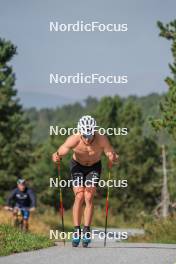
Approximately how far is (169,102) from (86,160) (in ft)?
52.0

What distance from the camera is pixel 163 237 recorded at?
18031 mm

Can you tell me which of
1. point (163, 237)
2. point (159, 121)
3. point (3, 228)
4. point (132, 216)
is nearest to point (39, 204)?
point (132, 216)

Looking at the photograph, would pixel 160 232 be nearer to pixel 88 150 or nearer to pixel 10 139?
pixel 88 150

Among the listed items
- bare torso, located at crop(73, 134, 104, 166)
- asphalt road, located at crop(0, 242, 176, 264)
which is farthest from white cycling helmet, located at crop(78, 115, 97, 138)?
asphalt road, located at crop(0, 242, 176, 264)

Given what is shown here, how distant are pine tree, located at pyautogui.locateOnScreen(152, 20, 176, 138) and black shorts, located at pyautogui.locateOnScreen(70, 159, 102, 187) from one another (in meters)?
14.5

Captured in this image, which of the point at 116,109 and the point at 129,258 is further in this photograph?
the point at 116,109

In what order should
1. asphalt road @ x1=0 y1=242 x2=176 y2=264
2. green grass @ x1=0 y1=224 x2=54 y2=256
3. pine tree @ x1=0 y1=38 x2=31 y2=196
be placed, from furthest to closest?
pine tree @ x1=0 y1=38 x2=31 y2=196 → green grass @ x1=0 y1=224 x2=54 y2=256 → asphalt road @ x1=0 y1=242 x2=176 y2=264

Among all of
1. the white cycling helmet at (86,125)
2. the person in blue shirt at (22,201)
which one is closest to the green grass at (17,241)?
the white cycling helmet at (86,125)

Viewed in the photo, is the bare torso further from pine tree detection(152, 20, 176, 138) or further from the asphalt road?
pine tree detection(152, 20, 176, 138)

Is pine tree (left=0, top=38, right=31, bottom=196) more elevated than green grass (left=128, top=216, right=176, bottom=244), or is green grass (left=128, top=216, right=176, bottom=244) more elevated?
pine tree (left=0, top=38, right=31, bottom=196)

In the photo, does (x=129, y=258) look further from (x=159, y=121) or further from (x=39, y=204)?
(x=39, y=204)

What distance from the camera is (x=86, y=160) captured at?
12.3 meters

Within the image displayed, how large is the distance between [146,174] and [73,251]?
64729 millimetres

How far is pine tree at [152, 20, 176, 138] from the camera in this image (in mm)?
26719
